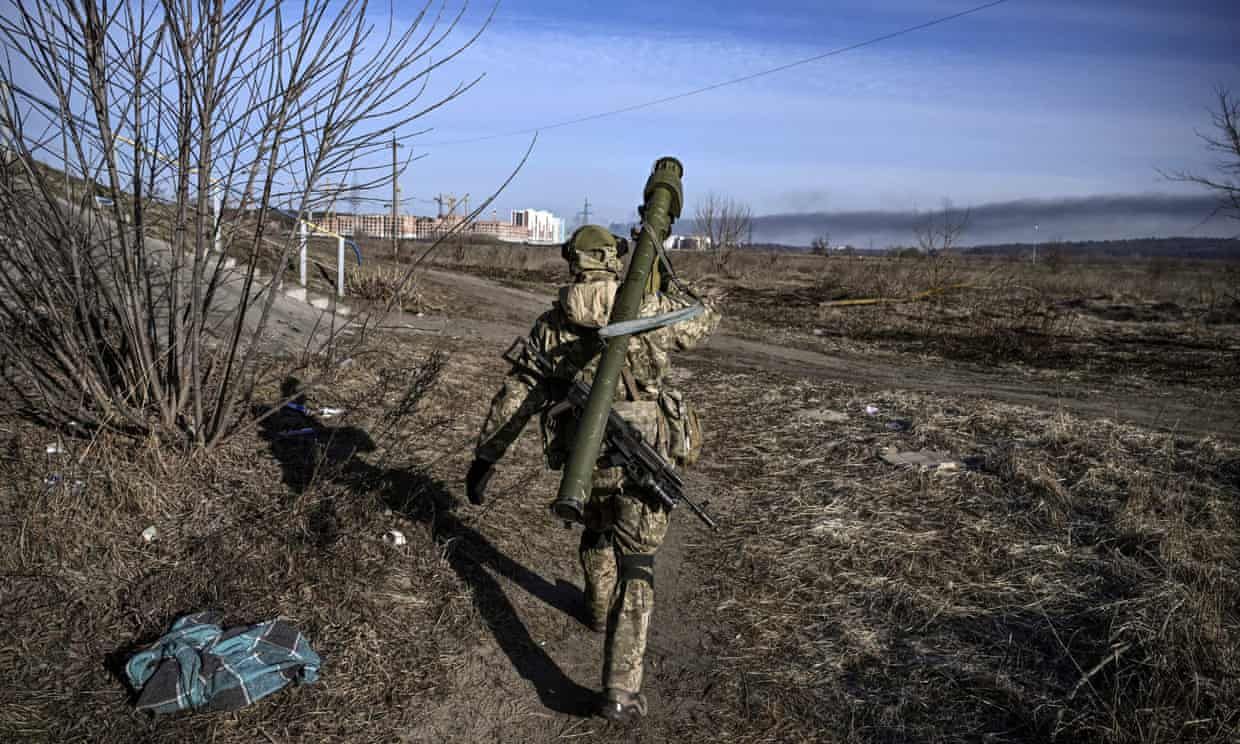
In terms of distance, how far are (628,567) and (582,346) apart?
3.14ft

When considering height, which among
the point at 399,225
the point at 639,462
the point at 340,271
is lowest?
the point at 639,462

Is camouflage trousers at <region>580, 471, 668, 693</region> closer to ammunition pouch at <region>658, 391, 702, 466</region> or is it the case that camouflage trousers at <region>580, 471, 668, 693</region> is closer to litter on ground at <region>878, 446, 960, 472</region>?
ammunition pouch at <region>658, 391, 702, 466</region>

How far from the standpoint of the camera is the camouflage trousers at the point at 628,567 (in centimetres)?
317

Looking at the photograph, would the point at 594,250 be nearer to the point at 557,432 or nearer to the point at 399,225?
the point at 557,432

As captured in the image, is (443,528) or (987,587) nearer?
(987,587)

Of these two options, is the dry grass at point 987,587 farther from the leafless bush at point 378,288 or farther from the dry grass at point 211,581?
the leafless bush at point 378,288

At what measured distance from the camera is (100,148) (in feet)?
13.6

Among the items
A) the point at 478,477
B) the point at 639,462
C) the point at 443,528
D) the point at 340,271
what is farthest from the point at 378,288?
the point at 639,462

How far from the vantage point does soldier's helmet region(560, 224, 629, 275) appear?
11.3 ft

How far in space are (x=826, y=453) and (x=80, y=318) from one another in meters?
5.54

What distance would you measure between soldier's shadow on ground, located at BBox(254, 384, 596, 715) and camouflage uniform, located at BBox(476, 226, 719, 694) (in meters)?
0.43

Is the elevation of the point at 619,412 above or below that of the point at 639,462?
above

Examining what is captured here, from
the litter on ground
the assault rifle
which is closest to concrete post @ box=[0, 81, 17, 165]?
the assault rifle

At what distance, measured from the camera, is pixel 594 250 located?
3.46 meters
